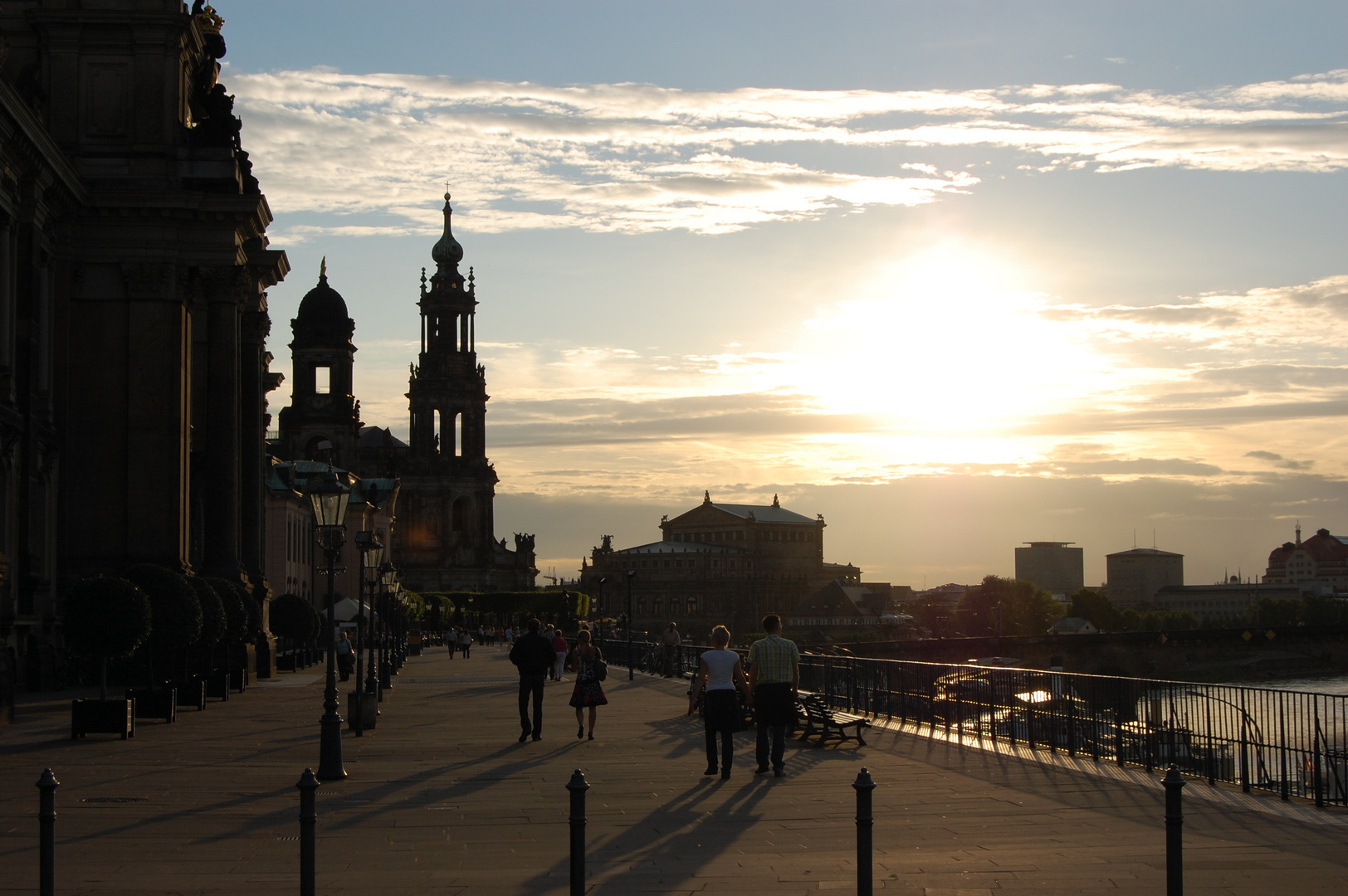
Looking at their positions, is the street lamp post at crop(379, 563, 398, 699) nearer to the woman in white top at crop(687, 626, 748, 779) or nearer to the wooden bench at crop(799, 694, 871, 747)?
the wooden bench at crop(799, 694, 871, 747)

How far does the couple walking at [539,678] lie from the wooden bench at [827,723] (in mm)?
3070

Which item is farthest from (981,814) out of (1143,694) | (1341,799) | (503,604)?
(503,604)

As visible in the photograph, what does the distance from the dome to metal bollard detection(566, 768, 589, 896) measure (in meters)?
101

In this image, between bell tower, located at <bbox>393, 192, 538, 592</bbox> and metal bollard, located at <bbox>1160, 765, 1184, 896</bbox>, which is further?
bell tower, located at <bbox>393, 192, 538, 592</bbox>

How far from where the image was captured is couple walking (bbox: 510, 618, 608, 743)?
23141 mm

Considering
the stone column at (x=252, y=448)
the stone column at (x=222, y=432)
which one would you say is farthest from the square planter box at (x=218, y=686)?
the stone column at (x=252, y=448)

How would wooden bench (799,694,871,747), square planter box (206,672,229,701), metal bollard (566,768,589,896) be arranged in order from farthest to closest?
square planter box (206,672,229,701), wooden bench (799,694,871,747), metal bollard (566,768,589,896)

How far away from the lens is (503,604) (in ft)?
442

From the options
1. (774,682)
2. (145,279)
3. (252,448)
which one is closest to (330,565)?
(774,682)

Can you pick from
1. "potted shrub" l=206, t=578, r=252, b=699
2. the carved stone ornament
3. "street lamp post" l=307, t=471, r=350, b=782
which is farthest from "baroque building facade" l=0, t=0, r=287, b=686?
"street lamp post" l=307, t=471, r=350, b=782

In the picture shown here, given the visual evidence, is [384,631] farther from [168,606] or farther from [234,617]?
[168,606]

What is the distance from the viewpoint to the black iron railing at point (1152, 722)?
1692 cm

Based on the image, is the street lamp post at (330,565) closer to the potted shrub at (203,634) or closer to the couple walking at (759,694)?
the couple walking at (759,694)

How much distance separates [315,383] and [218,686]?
Result: 249ft
